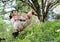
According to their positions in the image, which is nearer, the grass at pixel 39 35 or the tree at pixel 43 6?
the grass at pixel 39 35

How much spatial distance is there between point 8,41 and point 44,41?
636 millimetres

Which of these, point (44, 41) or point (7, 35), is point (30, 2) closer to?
point (7, 35)

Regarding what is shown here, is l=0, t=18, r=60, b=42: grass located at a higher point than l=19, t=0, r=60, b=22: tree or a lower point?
lower

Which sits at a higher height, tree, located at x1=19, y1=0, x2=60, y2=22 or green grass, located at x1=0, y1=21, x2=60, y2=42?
tree, located at x1=19, y1=0, x2=60, y2=22

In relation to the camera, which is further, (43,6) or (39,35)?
(43,6)

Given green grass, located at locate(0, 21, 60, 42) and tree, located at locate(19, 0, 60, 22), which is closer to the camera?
green grass, located at locate(0, 21, 60, 42)

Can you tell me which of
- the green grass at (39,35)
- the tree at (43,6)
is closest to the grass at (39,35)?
the green grass at (39,35)

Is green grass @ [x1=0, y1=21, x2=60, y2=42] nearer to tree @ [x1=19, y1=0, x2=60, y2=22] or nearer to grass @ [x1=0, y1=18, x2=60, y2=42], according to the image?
grass @ [x1=0, y1=18, x2=60, y2=42]

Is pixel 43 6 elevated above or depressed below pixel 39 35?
above

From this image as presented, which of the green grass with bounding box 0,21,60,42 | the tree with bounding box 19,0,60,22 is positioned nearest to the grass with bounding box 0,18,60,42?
the green grass with bounding box 0,21,60,42

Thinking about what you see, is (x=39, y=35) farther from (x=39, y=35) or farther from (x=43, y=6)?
(x=43, y=6)

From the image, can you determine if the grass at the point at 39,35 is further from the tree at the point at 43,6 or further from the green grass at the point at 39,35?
the tree at the point at 43,6

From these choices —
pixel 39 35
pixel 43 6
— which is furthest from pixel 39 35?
pixel 43 6

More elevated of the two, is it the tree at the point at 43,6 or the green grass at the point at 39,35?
the tree at the point at 43,6
